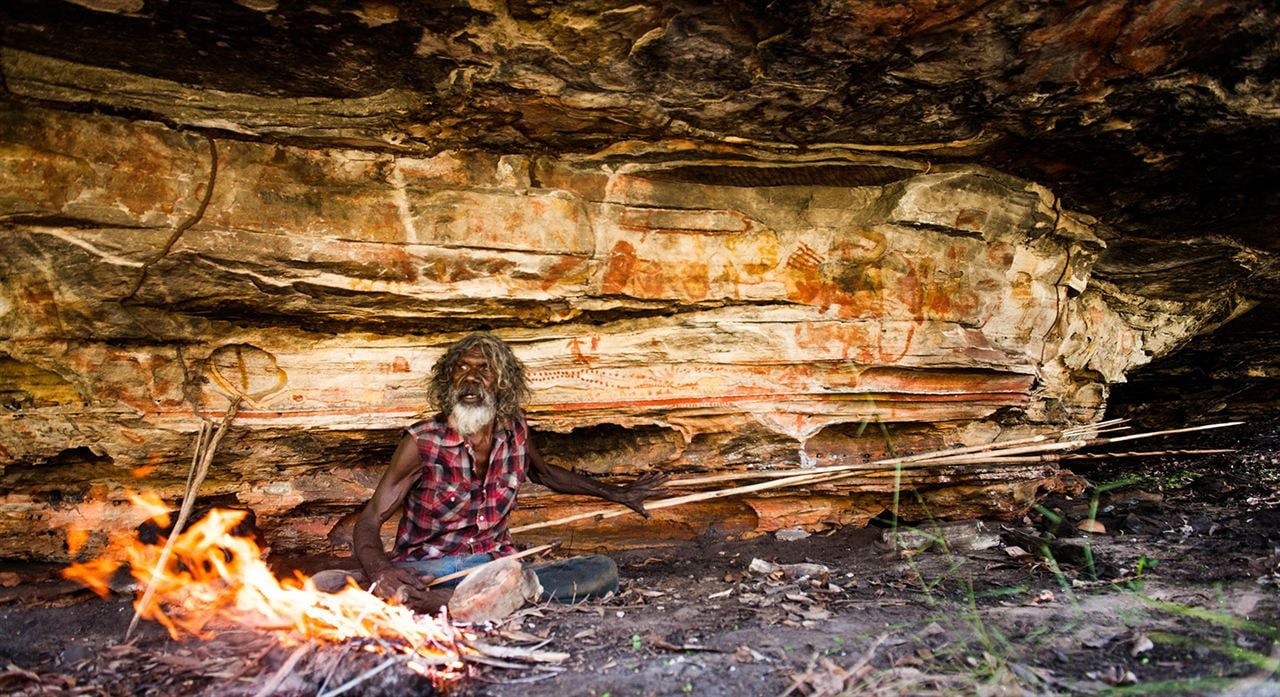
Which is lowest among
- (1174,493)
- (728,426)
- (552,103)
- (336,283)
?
(1174,493)

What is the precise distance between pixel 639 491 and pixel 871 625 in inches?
58.5

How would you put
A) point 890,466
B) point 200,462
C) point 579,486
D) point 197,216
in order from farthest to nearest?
point 890,466 → point 579,486 → point 200,462 → point 197,216

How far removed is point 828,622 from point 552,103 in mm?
2687

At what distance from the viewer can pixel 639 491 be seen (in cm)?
452

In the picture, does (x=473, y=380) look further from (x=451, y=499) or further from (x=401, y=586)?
(x=401, y=586)

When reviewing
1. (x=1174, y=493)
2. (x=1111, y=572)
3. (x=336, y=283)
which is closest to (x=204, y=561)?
(x=336, y=283)

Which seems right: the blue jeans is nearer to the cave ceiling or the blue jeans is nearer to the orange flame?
the orange flame

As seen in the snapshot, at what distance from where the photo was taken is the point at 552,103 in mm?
3809

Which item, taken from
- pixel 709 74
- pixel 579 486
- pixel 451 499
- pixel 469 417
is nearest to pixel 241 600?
pixel 451 499

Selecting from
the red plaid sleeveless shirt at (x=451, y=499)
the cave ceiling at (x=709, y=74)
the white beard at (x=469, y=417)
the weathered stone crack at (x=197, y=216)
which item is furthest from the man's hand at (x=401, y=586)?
the cave ceiling at (x=709, y=74)

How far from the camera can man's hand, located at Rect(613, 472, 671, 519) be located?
4.46 metres

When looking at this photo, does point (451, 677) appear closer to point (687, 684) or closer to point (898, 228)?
point (687, 684)

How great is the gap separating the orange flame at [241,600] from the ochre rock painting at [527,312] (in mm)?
234

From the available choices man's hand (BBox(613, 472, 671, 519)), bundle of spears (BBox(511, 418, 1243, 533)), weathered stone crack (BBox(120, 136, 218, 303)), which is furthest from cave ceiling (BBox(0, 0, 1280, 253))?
man's hand (BBox(613, 472, 671, 519))
